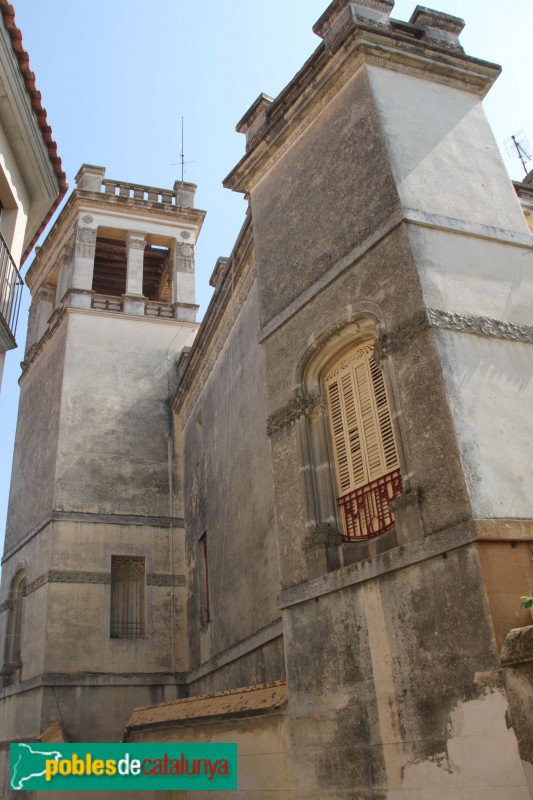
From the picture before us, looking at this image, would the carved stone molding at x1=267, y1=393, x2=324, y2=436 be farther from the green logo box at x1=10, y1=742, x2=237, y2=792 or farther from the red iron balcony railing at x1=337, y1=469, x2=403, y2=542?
the green logo box at x1=10, y1=742, x2=237, y2=792

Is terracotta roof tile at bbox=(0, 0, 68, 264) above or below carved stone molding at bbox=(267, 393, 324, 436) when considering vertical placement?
above

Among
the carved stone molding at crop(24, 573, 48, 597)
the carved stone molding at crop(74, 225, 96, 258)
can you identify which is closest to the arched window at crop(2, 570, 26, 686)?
the carved stone molding at crop(24, 573, 48, 597)

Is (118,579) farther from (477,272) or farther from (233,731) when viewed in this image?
(477,272)

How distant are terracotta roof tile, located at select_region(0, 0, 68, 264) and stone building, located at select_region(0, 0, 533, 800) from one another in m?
2.60

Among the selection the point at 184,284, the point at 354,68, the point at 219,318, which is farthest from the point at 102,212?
the point at 354,68

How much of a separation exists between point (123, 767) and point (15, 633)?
10540 mm

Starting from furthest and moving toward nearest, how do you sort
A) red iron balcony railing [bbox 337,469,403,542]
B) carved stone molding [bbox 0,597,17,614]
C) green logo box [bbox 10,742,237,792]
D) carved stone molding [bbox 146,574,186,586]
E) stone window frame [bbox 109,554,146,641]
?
carved stone molding [bbox 0,597,17,614] → carved stone molding [bbox 146,574,186,586] → stone window frame [bbox 109,554,146,641] → red iron balcony railing [bbox 337,469,403,542] → green logo box [bbox 10,742,237,792]

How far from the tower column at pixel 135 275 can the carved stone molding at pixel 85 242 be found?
3.31 feet

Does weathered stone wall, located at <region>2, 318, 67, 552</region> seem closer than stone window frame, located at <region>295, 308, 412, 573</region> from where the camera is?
No

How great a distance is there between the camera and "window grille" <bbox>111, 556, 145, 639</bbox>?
615 inches

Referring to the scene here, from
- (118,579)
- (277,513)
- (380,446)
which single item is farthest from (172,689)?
(380,446)

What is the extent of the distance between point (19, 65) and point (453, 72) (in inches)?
219

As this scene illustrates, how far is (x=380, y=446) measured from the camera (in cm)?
745

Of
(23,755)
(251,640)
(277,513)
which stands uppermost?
(277,513)
